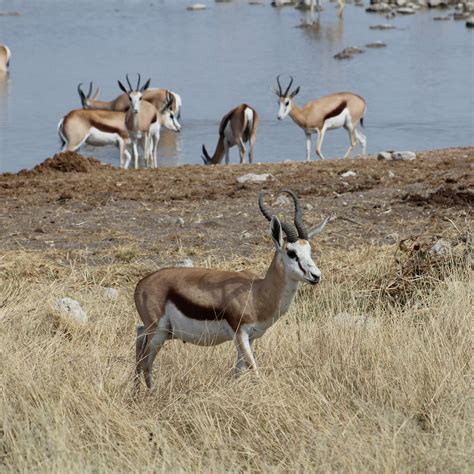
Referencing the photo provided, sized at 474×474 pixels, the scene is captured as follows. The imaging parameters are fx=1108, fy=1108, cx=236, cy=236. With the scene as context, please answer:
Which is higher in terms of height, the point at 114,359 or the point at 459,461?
the point at 459,461

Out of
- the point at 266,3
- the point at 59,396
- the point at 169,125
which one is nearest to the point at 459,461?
the point at 59,396

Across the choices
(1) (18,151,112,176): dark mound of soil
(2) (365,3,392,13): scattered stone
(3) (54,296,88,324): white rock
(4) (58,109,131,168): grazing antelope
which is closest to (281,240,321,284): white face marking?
(3) (54,296,88,324): white rock

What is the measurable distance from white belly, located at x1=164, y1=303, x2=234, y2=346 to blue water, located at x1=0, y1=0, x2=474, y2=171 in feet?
35.1

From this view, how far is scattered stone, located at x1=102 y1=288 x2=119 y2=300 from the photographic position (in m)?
6.47

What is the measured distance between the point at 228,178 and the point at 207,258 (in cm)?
280

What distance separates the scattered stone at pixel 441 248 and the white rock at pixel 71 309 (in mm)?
2167

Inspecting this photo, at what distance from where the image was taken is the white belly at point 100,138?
15570 millimetres

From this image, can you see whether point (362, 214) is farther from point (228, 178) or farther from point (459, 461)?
point (459, 461)

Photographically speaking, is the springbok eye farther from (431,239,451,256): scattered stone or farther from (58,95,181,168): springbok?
(58,95,181,168): springbok

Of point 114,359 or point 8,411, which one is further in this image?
point 114,359

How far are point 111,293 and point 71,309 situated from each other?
603 millimetres

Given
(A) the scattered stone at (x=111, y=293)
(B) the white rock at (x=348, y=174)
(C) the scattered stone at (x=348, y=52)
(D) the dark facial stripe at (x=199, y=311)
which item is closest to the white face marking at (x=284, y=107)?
(B) the white rock at (x=348, y=174)

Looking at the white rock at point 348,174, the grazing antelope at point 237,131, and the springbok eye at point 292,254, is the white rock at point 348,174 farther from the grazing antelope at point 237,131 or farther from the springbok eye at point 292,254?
the grazing antelope at point 237,131

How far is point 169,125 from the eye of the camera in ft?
57.4
